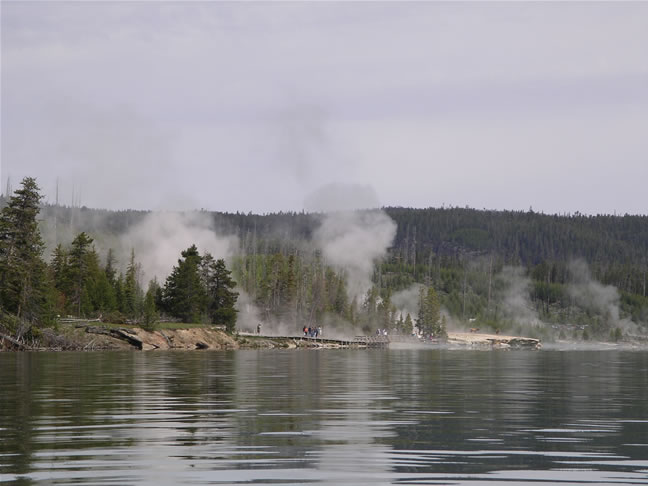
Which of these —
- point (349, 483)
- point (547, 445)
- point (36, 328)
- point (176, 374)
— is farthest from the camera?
point (36, 328)

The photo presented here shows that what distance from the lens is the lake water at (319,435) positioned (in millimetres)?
15359

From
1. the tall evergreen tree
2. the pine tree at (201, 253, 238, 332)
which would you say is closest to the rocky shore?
the pine tree at (201, 253, 238, 332)

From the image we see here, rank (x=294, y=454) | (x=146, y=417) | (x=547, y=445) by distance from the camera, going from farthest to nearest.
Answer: (x=146, y=417) < (x=547, y=445) < (x=294, y=454)

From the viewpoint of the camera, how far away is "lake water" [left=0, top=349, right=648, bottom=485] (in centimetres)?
1536

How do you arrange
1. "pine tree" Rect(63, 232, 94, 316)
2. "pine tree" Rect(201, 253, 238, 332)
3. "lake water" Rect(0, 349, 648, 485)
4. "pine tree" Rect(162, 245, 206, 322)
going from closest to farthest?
"lake water" Rect(0, 349, 648, 485)
"pine tree" Rect(63, 232, 94, 316)
"pine tree" Rect(162, 245, 206, 322)
"pine tree" Rect(201, 253, 238, 332)

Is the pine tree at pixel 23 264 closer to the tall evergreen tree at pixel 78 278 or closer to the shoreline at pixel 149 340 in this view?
the shoreline at pixel 149 340

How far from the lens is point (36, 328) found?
95062mm

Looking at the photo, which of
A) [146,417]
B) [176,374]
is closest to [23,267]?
[176,374]

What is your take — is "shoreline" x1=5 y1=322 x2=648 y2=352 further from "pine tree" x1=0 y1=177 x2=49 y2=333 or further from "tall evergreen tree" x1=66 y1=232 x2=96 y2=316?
"tall evergreen tree" x1=66 y1=232 x2=96 y2=316

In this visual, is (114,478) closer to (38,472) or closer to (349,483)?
(38,472)

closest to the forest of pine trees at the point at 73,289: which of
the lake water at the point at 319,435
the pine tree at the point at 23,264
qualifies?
the pine tree at the point at 23,264

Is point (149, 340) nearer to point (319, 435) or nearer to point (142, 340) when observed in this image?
point (142, 340)

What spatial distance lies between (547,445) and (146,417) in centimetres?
983

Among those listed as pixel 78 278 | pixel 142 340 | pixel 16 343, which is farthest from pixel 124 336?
pixel 78 278
